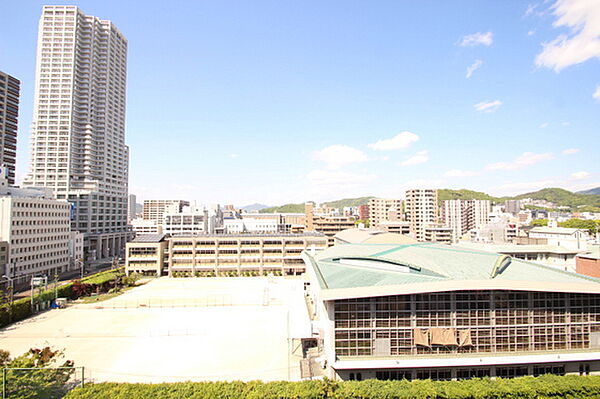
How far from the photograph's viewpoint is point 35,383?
2286 centimetres

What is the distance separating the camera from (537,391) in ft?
71.3

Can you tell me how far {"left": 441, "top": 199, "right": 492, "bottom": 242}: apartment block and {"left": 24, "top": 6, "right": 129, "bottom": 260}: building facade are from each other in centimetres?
14030

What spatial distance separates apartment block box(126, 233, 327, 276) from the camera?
77.9 meters

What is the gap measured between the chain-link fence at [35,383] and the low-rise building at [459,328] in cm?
1961

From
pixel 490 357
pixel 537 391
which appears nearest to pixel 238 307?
pixel 490 357

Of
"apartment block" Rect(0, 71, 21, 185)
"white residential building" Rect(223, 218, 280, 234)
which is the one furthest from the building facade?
"white residential building" Rect(223, 218, 280, 234)

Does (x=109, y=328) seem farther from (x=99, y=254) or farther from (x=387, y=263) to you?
(x=99, y=254)

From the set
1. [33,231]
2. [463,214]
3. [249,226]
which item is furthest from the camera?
[249,226]

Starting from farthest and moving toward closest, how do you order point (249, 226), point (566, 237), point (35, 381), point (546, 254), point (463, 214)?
point (249, 226)
point (463, 214)
point (566, 237)
point (546, 254)
point (35, 381)

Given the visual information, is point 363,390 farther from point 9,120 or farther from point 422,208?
point 9,120

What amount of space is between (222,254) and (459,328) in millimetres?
61944

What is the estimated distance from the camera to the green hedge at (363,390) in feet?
68.7

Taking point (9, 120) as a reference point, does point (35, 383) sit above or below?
below

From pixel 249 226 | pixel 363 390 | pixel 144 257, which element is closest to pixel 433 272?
pixel 363 390
